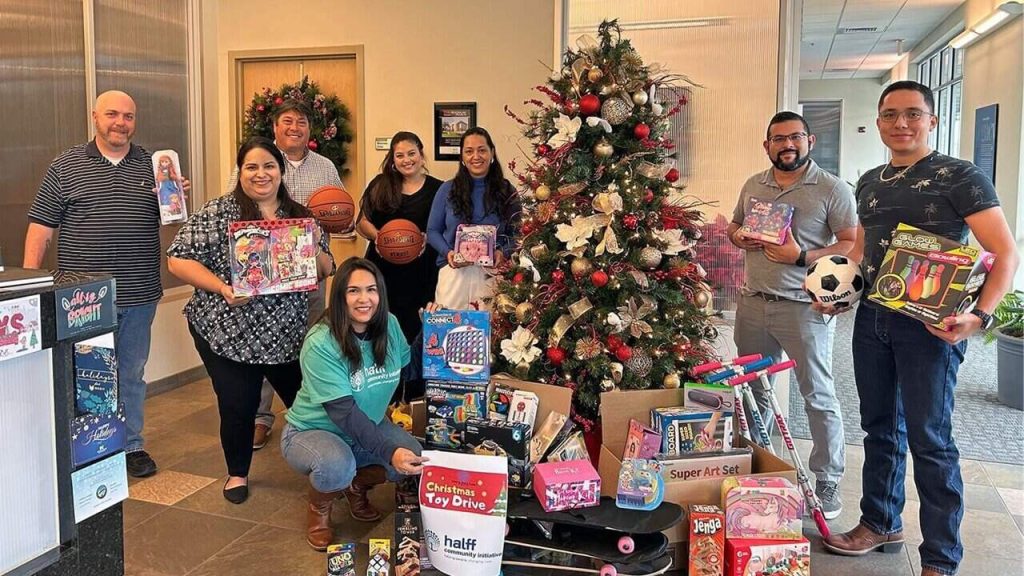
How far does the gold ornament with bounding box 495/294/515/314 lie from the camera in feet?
9.59

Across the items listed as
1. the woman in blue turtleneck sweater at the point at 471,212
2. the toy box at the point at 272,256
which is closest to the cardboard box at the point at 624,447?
the woman in blue turtleneck sweater at the point at 471,212

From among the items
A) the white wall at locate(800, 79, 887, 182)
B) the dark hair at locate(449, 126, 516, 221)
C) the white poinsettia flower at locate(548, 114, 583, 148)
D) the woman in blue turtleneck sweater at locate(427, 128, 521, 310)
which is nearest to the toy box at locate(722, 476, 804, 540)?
the white poinsettia flower at locate(548, 114, 583, 148)

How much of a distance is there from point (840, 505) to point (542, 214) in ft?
5.56

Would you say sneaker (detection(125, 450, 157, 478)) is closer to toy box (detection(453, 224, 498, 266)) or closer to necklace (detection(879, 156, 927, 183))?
toy box (detection(453, 224, 498, 266))

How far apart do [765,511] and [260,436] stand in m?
2.49

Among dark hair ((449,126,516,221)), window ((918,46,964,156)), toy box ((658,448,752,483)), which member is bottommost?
toy box ((658,448,752,483))

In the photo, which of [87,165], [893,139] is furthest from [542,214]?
[87,165]

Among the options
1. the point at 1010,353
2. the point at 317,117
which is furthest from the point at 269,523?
the point at 1010,353

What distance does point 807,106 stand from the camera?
44.5ft

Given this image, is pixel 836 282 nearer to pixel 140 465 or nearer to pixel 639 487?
pixel 639 487

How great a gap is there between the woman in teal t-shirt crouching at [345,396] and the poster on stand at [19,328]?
1514 mm

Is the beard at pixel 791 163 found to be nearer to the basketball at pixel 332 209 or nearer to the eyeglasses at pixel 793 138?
the eyeglasses at pixel 793 138

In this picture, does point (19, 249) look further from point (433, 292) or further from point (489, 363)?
point (489, 363)

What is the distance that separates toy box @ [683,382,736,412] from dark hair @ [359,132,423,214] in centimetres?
176
